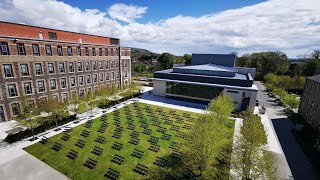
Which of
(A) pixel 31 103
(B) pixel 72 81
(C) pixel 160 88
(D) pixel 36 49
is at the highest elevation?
(D) pixel 36 49

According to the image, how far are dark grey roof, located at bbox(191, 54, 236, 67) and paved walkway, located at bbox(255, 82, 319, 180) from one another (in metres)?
21.3

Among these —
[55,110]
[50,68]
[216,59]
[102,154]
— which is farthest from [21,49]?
[216,59]

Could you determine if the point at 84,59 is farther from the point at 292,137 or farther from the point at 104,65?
the point at 292,137

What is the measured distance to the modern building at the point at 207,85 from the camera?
123 feet

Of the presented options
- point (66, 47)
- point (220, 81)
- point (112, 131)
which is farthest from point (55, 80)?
point (220, 81)

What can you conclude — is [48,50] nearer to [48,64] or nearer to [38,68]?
[48,64]

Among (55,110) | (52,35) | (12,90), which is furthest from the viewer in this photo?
(52,35)

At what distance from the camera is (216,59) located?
2122 inches

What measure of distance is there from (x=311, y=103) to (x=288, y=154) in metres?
14.8

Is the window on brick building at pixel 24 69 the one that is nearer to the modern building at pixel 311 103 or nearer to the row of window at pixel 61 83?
the row of window at pixel 61 83

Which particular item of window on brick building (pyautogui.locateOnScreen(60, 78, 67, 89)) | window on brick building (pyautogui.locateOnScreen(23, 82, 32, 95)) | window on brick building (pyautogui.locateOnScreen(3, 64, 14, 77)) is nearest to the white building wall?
window on brick building (pyautogui.locateOnScreen(60, 78, 67, 89))

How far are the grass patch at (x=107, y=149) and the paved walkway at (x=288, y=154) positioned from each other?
12.4m

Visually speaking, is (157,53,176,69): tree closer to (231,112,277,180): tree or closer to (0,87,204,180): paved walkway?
(0,87,204,180): paved walkway

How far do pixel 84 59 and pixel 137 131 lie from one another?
25.5 metres
